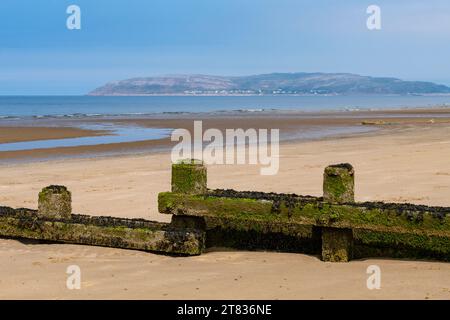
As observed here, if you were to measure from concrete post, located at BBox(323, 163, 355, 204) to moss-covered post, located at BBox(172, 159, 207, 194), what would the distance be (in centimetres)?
141

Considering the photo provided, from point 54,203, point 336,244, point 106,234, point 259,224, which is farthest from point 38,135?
point 336,244

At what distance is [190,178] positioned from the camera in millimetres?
7312

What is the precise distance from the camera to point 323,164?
17828 millimetres

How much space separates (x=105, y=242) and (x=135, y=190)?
555cm

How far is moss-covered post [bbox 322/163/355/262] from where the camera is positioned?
673cm

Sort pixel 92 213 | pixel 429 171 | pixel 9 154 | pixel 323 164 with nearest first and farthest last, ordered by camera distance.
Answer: pixel 92 213 < pixel 429 171 < pixel 323 164 < pixel 9 154

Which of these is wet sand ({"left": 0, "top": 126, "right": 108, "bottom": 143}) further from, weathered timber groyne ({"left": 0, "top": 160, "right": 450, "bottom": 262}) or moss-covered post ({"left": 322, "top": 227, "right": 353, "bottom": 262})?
moss-covered post ({"left": 322, "top": 227, "right": 353, "bottom": 262})

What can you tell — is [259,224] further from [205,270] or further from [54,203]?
[54,203]

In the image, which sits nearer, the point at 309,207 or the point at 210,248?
the point at 309,207

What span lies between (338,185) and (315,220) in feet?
1.40

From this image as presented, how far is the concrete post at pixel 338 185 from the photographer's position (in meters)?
6.73

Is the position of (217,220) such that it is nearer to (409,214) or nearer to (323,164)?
(409,214)

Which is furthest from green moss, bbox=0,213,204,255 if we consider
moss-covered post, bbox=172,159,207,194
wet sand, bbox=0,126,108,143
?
wet sand, bbox=0,126,108,143

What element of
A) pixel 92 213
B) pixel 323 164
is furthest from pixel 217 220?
pixel 323 164
